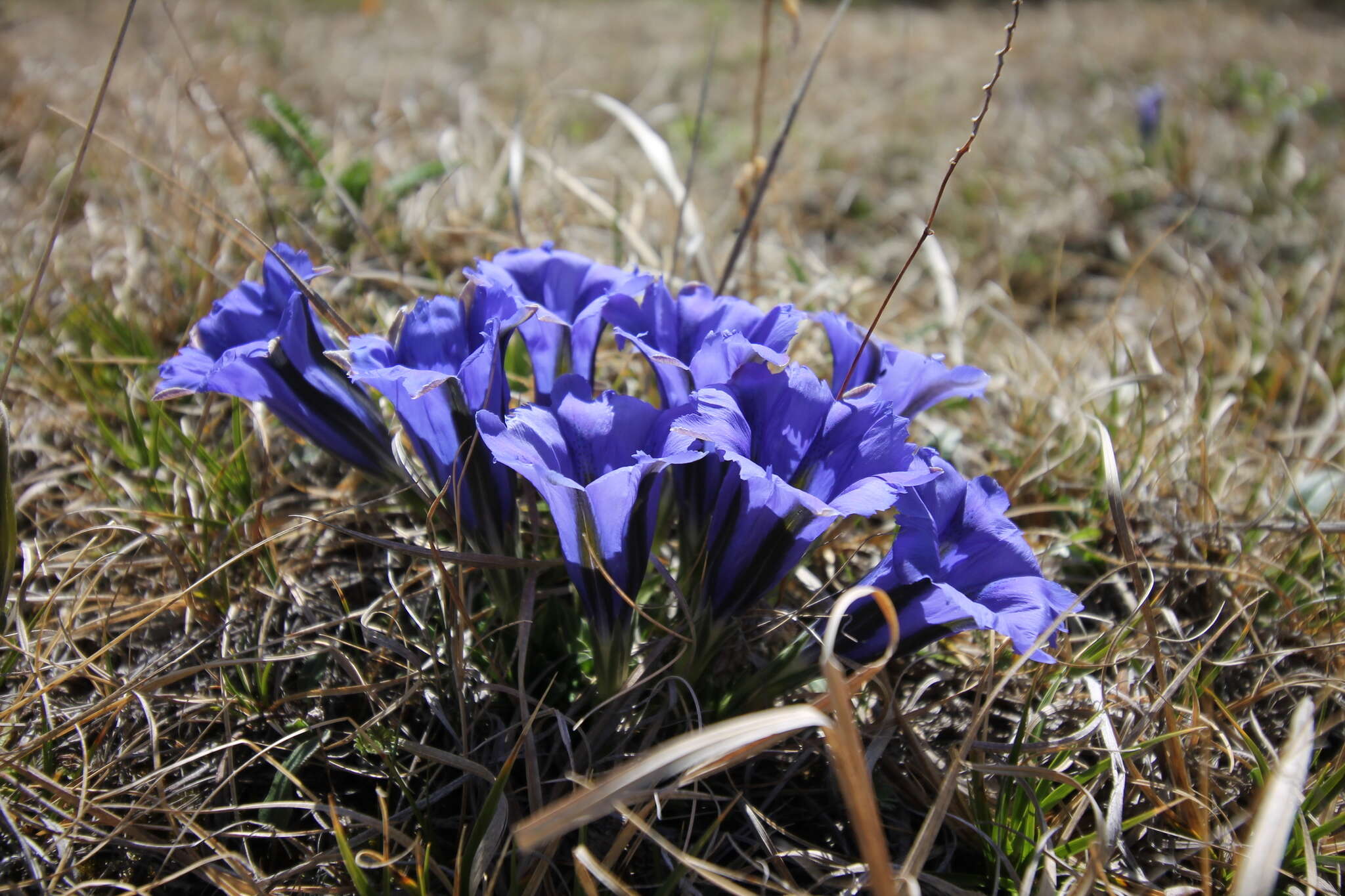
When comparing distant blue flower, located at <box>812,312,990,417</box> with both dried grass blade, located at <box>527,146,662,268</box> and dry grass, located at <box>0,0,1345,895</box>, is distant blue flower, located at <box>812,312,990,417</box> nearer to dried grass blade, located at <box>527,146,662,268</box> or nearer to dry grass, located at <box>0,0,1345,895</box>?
dry grass, located at <box>0,0,1345,895</box>

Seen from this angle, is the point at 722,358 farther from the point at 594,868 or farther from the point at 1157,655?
the point at 1157,655

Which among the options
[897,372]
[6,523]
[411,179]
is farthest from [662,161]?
[6,523]

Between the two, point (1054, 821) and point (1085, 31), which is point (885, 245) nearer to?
point (1054, 821)

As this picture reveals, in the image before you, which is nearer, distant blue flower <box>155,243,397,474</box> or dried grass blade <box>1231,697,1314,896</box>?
dried grass blade <box>1231,697,1314,896</box>

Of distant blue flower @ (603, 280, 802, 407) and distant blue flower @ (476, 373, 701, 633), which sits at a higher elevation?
distant blue flower @ (603, 280, 802, 407)

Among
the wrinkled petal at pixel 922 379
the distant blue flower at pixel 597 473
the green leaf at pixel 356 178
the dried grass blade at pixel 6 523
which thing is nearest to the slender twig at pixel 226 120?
the green leaf at pixel 356 178

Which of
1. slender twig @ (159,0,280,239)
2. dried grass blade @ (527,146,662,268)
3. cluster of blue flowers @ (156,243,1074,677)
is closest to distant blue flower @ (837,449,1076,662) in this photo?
cluster of blue flowers @ (156,243,1074,677)

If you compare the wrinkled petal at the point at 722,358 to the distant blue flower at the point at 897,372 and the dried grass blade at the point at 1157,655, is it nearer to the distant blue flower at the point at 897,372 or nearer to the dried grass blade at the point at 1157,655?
the distant blue flower at the point at 897,372

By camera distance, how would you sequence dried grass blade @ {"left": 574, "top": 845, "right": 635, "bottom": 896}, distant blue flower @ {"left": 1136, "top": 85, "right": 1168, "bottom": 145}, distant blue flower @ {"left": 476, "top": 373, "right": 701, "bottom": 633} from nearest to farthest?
1. dried grass blade @ {"left": 574, "top": 845, "right": 635, "bottom": 896}
2. distant blue flower @ {"left": 476, "top": 373, "right": 701, "bottom": 633}
3. distant blue flower @ {"left": 1136, "top": 85, "right": 1168, "bottom": 145}
